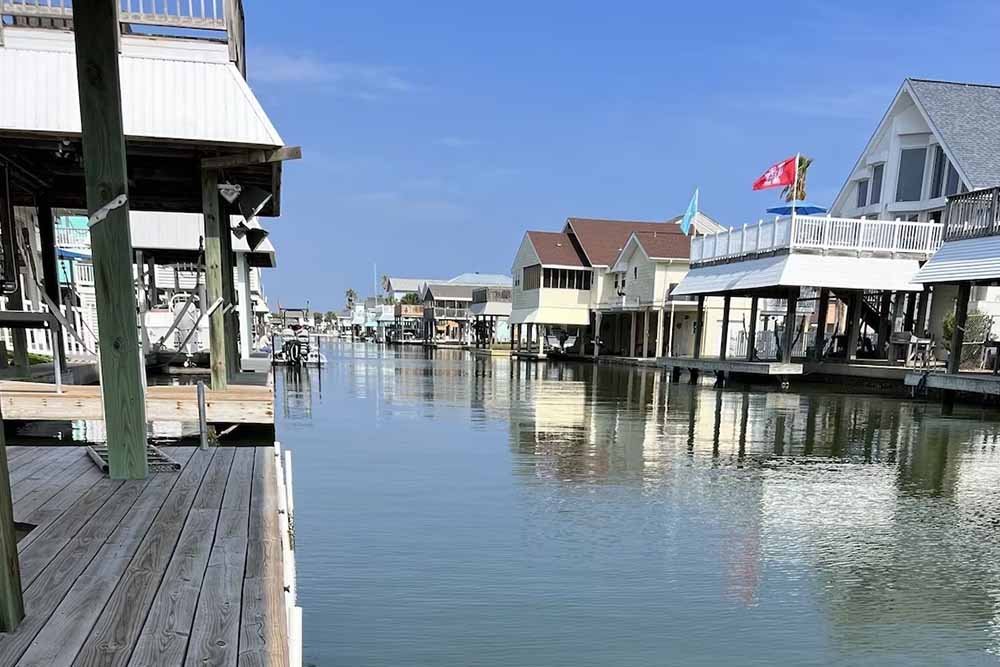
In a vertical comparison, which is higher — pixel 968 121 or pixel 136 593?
pixel 968 121

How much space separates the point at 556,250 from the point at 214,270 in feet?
107

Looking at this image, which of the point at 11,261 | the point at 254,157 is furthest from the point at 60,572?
the point at 11,261

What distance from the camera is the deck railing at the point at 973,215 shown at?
14.7 metres

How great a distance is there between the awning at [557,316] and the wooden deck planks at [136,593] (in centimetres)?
3478

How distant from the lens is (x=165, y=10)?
23.9 ft

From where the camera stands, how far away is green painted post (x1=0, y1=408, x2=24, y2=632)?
7.66ft

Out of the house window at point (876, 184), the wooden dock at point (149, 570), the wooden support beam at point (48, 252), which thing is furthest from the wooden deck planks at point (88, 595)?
the house window at point (876, 184)

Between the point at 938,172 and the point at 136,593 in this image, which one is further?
the point at 938,172

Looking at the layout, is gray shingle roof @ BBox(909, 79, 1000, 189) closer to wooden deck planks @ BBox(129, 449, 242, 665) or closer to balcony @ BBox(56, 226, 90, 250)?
wooden deck planks @ BBox(129, 449, 242, 665)

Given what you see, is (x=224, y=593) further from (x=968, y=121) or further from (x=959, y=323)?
(x=968, y=121)

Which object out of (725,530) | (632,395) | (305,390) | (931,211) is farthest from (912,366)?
(305,390)

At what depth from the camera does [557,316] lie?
3878 cm

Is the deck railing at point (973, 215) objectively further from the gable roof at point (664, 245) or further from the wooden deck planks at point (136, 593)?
the wooden deck planks at point (136, 593)

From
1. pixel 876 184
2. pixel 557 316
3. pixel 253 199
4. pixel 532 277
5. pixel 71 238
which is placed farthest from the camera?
pixel 532 277
